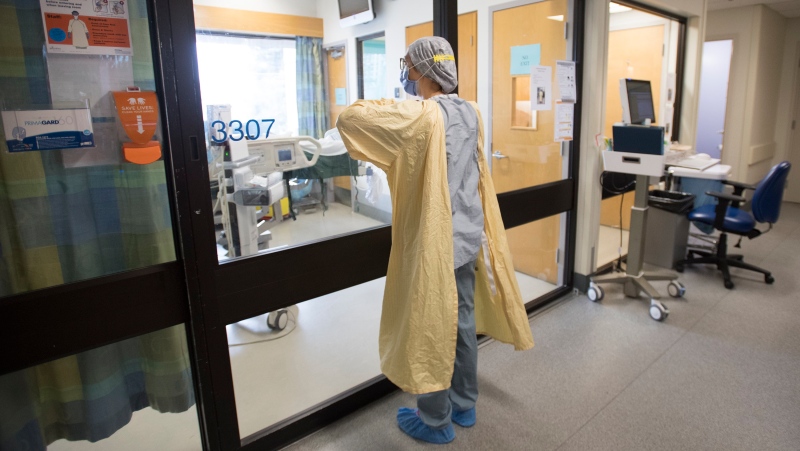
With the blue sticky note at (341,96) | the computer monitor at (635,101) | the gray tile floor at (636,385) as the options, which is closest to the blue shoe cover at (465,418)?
the gray tile floor at (636,385)

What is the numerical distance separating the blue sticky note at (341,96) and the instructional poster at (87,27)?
2.91 ft

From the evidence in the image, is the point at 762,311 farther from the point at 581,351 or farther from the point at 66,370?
the point at 66,370

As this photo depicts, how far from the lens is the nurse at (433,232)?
5.30 ft

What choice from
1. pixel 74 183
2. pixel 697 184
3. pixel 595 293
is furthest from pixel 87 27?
pixel 697 184

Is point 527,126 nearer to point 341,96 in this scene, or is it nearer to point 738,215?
point 341,96

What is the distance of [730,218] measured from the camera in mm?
3494

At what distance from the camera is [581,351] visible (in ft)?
8.57

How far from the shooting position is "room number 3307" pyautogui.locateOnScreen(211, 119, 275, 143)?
5.39 ft

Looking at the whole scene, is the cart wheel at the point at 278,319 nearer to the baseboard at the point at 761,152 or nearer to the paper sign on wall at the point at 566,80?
the paper sign on wall at the point at 566,80

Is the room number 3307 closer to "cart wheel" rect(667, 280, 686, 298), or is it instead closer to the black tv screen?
the black tv screen

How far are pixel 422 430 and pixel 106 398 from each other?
1.14m

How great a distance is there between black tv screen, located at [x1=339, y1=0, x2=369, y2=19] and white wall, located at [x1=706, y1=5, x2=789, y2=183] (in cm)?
487

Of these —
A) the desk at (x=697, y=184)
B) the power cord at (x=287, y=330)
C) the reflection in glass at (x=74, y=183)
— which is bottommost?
the power cord at (x=287, y=330)

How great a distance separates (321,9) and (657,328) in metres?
2.51
